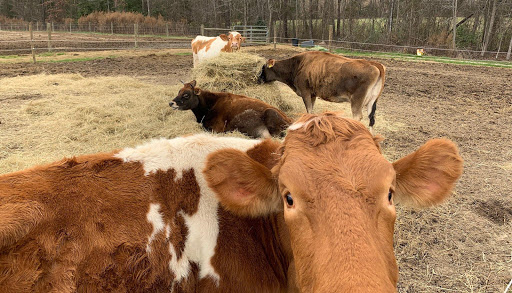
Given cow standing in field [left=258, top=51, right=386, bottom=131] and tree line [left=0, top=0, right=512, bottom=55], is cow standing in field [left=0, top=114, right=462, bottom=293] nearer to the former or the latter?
cow standing in field [left=258, top=51, right=386, bottom=131]

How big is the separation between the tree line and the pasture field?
1111 centimetres

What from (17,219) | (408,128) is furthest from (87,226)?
(408,128)

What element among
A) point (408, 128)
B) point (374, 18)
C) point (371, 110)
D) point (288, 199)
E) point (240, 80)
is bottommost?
point (408, 128)

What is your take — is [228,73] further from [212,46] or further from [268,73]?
[212,46]

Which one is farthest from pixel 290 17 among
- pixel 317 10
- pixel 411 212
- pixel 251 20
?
pixel 411 212

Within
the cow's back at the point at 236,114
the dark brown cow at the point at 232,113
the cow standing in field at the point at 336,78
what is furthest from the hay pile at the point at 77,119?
the cow standing in field at the point at 336,78

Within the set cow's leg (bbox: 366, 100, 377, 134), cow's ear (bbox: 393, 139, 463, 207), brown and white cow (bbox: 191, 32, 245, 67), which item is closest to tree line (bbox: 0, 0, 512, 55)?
brown and white cow (bbox: 191, 32, 245, 67)

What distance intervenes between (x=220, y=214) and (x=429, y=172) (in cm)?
130

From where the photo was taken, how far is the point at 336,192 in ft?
4.58

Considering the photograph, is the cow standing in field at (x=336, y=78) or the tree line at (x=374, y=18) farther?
the tree line at (x=374, y=18)

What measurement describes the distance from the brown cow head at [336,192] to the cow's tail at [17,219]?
969mm

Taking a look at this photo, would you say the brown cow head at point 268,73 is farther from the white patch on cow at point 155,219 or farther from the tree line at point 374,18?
the tree line at point 374,18

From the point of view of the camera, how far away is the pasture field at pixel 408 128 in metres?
3.78

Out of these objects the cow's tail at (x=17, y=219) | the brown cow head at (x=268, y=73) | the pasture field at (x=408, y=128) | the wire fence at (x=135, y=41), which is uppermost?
the wire fence at (x=135, y=41)
